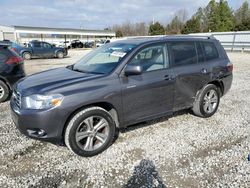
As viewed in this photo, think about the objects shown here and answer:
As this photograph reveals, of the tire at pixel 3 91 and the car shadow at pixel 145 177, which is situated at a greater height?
the tire at pixel 3 91

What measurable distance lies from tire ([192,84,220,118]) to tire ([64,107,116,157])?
6.85 ft

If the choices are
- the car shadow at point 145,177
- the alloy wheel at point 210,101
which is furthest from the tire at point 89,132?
the alloy wheel at point 210,101

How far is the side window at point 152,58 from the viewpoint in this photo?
12.6 feet

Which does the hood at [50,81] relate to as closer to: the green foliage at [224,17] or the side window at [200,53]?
the side window at [200,53]

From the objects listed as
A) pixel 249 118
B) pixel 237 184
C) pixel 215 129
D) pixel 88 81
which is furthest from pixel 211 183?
pixel 249 118

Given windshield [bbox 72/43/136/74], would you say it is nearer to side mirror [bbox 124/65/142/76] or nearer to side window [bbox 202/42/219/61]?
side mirror [bbox 124/65/142/76]

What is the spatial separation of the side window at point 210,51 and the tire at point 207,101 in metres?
0.62

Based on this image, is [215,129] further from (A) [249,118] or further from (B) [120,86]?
(B) [120,86]

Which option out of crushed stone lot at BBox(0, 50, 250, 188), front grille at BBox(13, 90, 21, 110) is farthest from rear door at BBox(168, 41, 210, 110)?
front grille at BBox(13, 90, 21, 110)

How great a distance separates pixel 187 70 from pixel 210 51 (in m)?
0.99

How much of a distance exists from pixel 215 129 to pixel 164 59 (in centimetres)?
172

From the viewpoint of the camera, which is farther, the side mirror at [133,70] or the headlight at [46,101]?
the side mirror at [133,70]

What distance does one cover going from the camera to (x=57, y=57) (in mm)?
20922

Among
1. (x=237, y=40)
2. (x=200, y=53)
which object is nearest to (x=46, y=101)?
(x=200, y=53)
